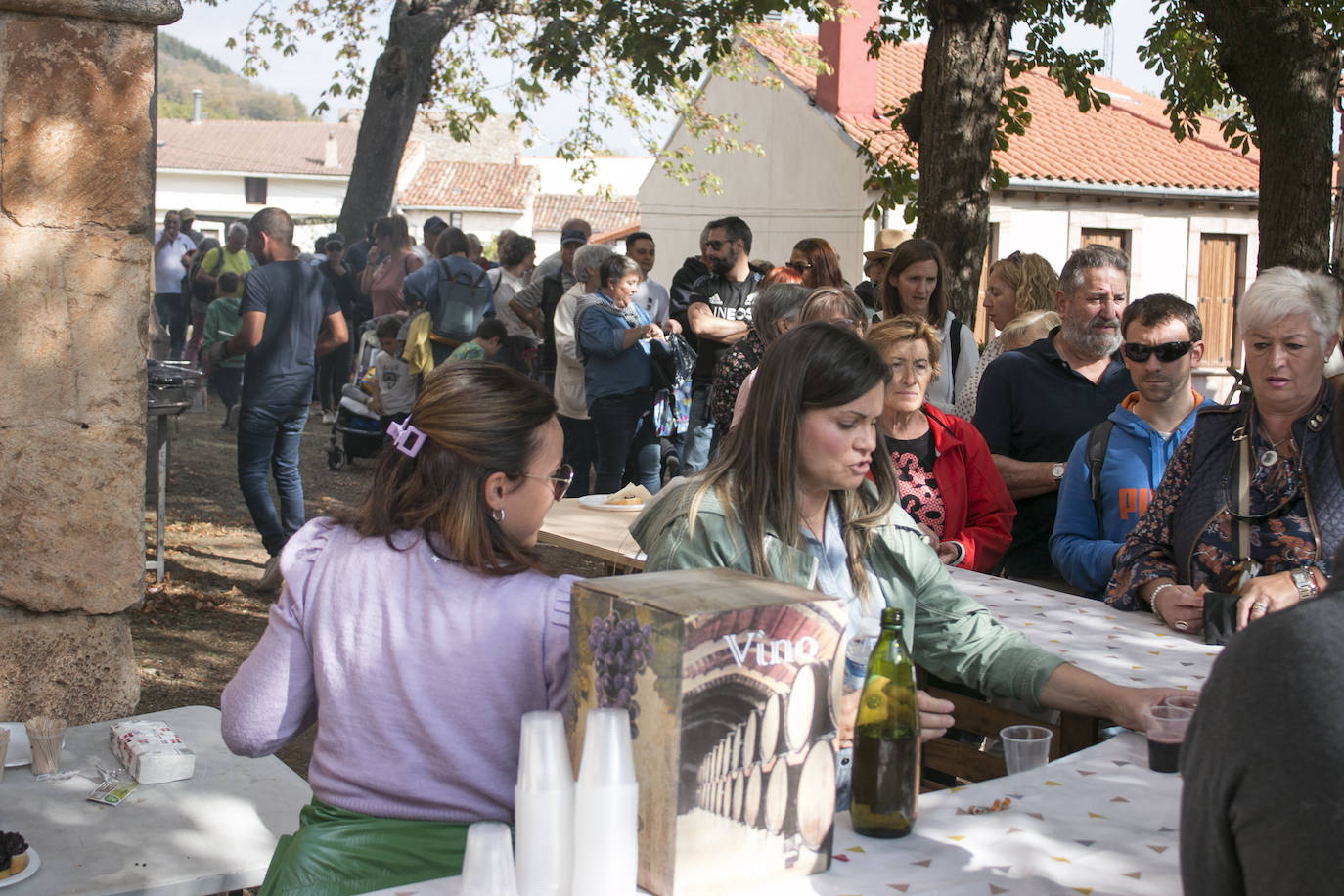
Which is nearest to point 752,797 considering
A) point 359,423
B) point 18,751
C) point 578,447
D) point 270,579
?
point 18,751

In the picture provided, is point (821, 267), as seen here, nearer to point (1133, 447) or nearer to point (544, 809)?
point (1133, 447)

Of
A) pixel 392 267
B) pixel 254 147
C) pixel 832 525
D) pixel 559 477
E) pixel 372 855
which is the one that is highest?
pixel 254 147

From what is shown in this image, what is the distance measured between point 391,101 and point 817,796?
13.7 m

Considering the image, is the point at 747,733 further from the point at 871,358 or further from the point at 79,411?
the point at 79,411

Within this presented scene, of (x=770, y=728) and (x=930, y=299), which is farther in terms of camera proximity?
(x=930, y=299)

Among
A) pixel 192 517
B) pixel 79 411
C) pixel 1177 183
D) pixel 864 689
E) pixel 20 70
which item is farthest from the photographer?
pixel 1177 183

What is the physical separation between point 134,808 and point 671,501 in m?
1.26

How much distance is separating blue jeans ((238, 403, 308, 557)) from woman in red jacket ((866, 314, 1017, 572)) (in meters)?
3.56

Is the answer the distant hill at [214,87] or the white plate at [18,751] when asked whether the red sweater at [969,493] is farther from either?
the distant hill at [214,87]

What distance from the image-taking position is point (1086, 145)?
23.3 m

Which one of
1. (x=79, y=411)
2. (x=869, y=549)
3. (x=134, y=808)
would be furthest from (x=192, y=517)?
(x=869, y=549)

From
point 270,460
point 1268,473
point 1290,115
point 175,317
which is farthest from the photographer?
point 175,317

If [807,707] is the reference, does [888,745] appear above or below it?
below

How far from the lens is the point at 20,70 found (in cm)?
382
